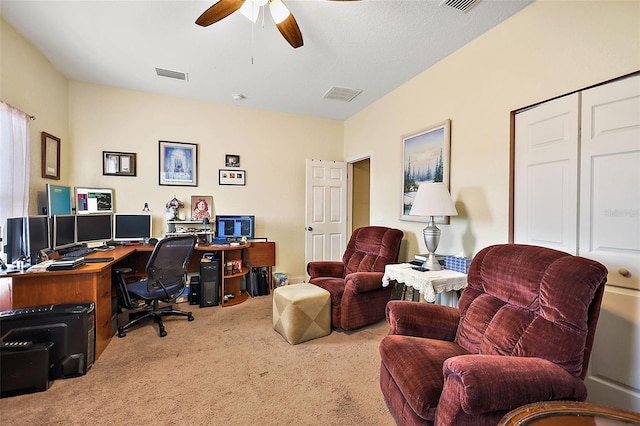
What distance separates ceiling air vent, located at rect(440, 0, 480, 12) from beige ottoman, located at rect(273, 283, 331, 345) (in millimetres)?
2608

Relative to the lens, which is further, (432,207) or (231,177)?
(231,177)

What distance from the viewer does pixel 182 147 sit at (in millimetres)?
3941

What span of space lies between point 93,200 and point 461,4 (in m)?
4.39

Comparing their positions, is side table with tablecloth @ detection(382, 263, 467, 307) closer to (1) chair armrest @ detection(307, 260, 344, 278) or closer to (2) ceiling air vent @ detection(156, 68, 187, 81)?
(1) chair armrest @ detection(307, 260, 344, 278)

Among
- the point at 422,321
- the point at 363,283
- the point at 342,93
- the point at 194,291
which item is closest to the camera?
the point at 422,321

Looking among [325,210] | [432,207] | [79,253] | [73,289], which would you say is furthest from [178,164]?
[432,207]

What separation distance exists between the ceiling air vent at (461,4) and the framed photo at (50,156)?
399 cm

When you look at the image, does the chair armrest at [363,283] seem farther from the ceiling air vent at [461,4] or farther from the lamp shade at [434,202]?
the ceiling air vent at [461,4]

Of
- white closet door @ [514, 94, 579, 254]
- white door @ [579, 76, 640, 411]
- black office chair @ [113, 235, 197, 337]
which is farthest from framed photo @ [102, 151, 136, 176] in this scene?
white door @ [579, 76, 640, 411]

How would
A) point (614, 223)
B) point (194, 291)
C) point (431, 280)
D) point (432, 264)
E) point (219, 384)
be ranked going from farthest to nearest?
point (194, 291) < point (432, 264) < point (431, 280) < point (219, 384) < point (614, 223)

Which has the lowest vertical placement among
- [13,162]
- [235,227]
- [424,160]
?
[235,227]

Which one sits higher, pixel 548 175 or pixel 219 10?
pixel 219 10

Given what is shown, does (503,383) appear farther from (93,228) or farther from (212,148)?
(212,148)

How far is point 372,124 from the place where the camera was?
410 centimetres
